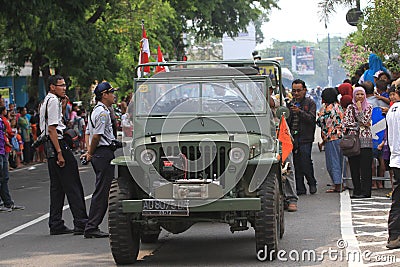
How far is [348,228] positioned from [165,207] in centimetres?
350

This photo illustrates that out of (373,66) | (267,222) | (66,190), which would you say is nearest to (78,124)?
(373,66)

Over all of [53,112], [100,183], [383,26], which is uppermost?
[383,26]

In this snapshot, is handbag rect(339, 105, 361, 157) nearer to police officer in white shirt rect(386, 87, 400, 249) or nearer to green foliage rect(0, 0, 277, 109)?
police officer in white shirt rect(386, 87, 400, 249)

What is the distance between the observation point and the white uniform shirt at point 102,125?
1188cm

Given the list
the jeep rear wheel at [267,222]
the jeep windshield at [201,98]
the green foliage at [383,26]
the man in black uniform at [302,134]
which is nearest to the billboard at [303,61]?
the green foliage at [383,26]

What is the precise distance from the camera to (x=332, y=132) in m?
16.6

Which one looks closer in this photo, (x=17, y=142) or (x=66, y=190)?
(x=66, y=190)

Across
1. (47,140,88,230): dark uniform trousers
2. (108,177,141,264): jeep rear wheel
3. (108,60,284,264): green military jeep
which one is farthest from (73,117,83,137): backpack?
(108,177,141,264): jeep rear wheel

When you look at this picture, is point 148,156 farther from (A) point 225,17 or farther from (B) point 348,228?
(A) point 225,17

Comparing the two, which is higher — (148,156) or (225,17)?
(225,17)

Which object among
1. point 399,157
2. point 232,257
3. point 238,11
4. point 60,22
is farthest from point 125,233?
point 238,11

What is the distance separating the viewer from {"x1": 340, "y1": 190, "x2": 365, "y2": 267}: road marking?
10.2m

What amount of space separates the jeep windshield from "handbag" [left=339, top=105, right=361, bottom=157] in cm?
466

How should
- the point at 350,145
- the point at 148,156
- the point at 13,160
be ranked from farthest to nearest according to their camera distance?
the point at 13,160, the point at 350,145, the point at 148,156
